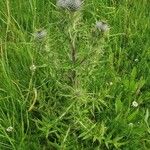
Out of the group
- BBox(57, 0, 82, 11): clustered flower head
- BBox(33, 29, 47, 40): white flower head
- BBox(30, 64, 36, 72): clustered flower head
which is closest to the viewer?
BBox(57, 0, 82, 11): clustered flower head

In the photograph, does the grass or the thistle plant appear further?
the grass

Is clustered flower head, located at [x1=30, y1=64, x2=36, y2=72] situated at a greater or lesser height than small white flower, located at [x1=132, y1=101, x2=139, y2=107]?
greater

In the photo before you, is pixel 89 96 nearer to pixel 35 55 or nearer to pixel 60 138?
pixel 60 138

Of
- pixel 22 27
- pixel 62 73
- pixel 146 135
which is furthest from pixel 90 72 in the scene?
pixel 22 27

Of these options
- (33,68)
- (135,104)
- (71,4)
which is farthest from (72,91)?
(71,4)

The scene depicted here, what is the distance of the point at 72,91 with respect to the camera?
2.10 m

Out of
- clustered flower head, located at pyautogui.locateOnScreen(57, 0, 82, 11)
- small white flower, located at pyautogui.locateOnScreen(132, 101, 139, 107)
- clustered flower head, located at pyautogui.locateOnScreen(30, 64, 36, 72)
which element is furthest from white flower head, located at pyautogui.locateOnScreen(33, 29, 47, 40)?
small white flower, located at pyautogui.locateOnScreen(132, 101, 139, 107)

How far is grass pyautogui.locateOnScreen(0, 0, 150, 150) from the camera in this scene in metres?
2.02

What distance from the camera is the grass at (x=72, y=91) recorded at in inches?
79.4

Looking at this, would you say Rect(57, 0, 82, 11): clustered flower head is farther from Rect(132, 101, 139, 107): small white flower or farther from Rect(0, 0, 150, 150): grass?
Rect(132, 101, 139, 107): small white flower

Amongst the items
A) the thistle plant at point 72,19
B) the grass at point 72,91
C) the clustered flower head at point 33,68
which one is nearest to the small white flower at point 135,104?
the grass at point 72,91

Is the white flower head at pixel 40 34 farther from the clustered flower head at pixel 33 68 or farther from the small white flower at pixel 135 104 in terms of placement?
the small white flower at pixel 135 104

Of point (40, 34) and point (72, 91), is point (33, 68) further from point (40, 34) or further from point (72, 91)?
point (40, 34)

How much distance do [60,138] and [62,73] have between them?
1.08 ft
